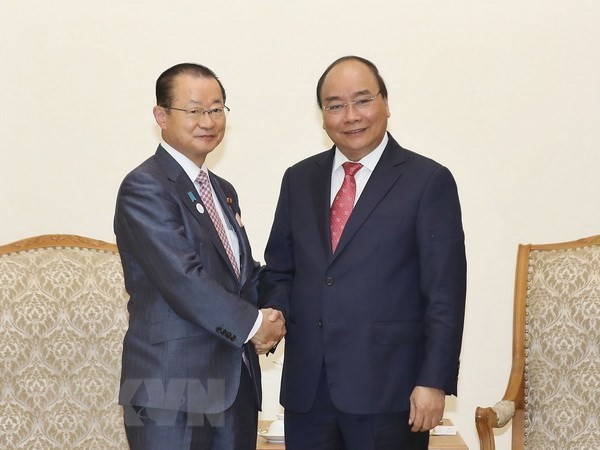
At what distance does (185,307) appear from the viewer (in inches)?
107

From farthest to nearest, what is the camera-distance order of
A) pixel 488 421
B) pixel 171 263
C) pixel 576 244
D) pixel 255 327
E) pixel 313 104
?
pixel 313 104 < pixel 576 244 < pixel 488 421 < pixel 255 327 < pixel 171 263

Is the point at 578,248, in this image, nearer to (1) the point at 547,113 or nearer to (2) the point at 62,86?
(1) the point at 547,113

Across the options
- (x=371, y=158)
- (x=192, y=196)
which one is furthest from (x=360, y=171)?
(x=192, y=196)

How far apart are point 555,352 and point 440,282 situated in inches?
38.5

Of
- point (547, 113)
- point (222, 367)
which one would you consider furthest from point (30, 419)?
point (547, 113)

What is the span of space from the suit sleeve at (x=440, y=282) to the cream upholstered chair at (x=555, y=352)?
69 cm

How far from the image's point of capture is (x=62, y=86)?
4.33 meters

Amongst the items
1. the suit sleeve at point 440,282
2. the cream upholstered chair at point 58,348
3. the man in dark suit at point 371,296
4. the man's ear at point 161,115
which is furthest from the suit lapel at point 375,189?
the cream upholstered chair at point 58,348

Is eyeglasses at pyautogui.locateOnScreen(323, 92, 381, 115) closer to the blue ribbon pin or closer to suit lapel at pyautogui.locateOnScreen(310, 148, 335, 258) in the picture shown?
suit lapel at pyautogui.locateOnScreen(310, 148, 335, 258)

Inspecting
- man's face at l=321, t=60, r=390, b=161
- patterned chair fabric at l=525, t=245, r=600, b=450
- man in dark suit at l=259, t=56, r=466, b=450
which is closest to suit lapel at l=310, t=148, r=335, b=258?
man in dark suit at l=259, t=56, r=466, b=450

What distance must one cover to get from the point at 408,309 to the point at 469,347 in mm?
1557

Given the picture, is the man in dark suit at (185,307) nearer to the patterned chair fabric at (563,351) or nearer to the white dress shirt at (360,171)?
the white dress shirt at (360,171)

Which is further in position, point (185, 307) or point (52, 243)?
point (52, 243)

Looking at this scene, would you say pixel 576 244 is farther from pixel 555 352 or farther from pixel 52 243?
pixel 52 243
